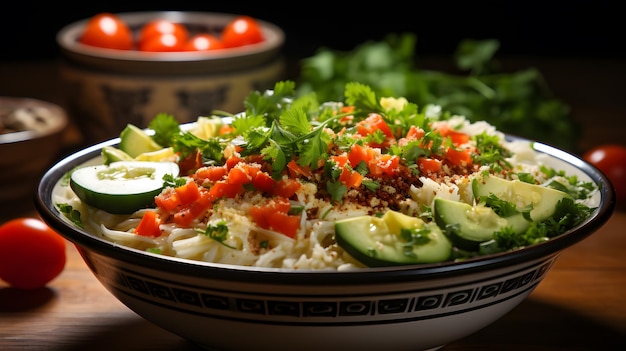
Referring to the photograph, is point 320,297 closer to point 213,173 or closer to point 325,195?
point 325,195

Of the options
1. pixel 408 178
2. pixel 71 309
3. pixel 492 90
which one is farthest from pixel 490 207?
pixel 492 90

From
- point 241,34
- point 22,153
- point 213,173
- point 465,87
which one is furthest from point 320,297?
point 465,87

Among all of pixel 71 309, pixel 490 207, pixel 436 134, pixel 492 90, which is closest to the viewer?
pixel 490 207

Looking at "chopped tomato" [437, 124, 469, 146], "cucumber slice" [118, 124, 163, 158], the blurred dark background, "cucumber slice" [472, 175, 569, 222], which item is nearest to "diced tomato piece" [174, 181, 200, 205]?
"cucumber slice" [118, 124, 163, 158]

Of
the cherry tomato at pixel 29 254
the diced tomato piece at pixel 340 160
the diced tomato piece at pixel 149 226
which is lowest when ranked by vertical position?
the cherry tomato at pixel 29 254

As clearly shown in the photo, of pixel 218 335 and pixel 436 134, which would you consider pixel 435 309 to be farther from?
pixel 436 134

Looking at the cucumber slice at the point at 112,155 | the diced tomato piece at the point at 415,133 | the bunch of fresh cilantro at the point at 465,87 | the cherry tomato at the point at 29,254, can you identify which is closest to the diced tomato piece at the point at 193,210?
the cucumber slice at the point at 112,155

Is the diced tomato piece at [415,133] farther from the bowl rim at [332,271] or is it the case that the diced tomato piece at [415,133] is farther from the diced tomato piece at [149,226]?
the diced tomato piece at [149,226]
